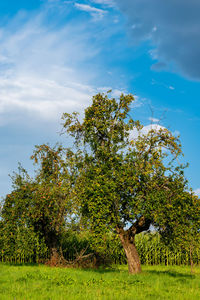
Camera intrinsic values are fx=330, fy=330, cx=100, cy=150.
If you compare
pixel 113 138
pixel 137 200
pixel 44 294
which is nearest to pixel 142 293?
pixel 44 294

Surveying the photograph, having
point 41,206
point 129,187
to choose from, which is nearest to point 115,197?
point 129,187

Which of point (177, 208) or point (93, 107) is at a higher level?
point (93, 107)

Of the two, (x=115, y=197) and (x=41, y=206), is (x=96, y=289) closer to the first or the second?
(x=115, y=197)

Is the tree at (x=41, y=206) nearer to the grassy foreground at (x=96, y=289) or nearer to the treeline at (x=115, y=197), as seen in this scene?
the treeline at (x=115, y=197)

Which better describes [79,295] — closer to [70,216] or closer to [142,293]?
[142,293]

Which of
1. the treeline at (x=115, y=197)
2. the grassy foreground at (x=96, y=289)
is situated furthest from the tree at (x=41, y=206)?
the grassy foreground at (x=96, y=289)

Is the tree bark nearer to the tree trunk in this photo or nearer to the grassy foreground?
the tree trunk

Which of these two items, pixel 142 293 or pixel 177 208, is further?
pixel 177 208

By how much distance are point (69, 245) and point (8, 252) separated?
1219 cm

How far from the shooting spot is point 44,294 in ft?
55.7

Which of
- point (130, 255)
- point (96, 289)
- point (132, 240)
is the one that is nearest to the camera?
point (96, 289)

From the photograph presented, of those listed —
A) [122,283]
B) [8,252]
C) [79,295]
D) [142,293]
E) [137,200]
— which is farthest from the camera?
[8,252]

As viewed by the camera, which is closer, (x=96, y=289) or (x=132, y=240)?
(x=96, y=289)

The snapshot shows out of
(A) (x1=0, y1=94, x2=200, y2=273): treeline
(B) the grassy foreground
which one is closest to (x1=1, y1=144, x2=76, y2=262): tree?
(A) (x1=0, y1=94, x2=200, y2=273): treeline
